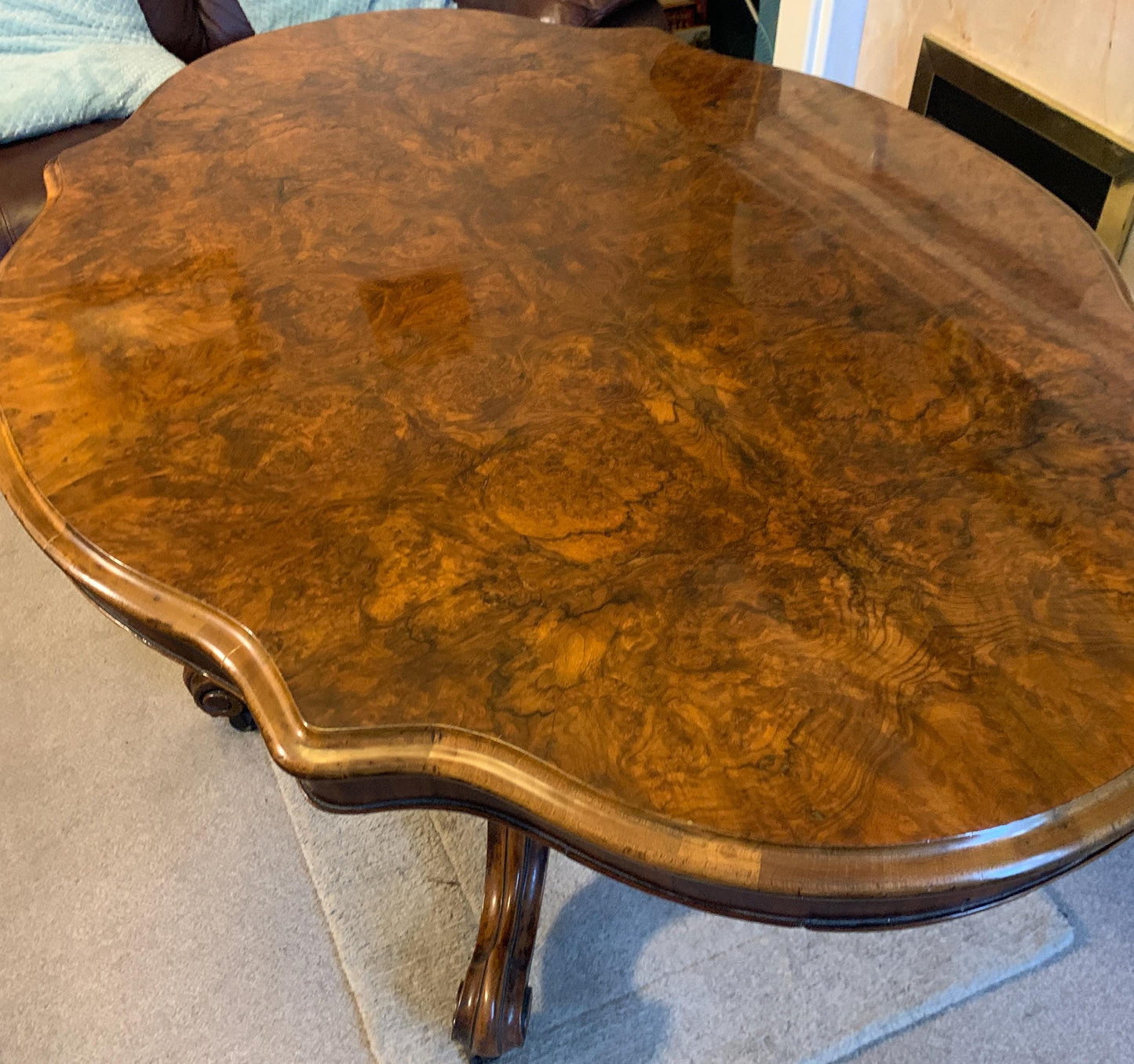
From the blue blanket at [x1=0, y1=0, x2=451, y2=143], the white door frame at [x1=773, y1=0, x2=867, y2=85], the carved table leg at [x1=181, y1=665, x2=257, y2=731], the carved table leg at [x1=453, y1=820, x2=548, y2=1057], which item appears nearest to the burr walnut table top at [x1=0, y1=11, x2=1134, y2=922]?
the carved table leg at [x1=453, y1=820, x2=548, y2=1057]

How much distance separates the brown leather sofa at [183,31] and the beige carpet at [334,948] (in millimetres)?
850

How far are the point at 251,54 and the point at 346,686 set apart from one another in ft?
3.20

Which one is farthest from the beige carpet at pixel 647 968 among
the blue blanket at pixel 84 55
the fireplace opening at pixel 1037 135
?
the blue blanket at pixel 84 55

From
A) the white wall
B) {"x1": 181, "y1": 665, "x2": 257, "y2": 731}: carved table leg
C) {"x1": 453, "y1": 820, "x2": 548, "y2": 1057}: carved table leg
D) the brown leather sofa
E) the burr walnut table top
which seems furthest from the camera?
the brown leather sofa

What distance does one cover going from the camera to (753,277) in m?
0.81

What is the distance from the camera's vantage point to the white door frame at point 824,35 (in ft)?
5.58

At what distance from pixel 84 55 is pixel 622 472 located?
140cm

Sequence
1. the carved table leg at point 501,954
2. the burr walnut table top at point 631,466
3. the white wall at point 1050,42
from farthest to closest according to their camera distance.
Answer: the white wall at point 1050,42
the carved table leg at point 501,954
the burr walnut table top at point 631,466

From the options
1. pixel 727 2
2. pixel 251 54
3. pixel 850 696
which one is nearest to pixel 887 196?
pixel 850 696

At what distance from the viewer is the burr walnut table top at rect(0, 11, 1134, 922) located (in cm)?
49

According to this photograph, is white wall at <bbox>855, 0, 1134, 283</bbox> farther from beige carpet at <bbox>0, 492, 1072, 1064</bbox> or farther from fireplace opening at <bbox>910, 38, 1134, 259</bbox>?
beige carpet at <bbox>0, 492, 1072, 1064</bbox>

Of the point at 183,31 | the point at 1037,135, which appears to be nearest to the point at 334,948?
the point at 1037,135

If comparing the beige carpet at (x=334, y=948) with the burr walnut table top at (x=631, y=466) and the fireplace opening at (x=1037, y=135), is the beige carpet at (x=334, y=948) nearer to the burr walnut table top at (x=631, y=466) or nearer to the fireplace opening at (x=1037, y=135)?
the burr walnut table top at (x=631, y=466)

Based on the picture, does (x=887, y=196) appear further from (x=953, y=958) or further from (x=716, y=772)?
(x=953, y=958)
